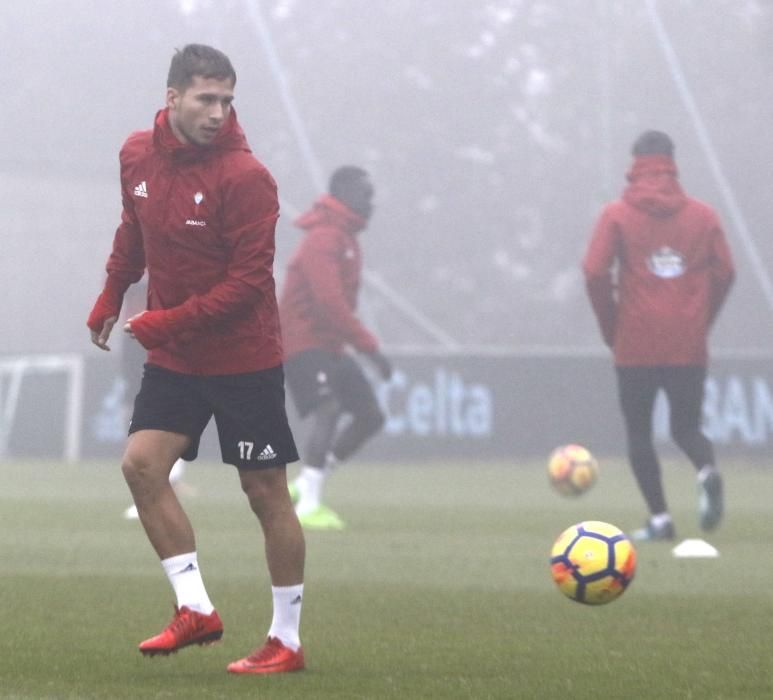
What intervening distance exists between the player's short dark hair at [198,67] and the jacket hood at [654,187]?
613 centimetres

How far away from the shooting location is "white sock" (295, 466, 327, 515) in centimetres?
1290

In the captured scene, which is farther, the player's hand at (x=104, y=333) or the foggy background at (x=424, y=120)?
the foggy background at (x=424, y=120)

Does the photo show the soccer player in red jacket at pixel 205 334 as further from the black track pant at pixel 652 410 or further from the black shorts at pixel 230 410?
the black track pant at pixel 652 410

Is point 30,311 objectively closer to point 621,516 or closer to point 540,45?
point 540,45

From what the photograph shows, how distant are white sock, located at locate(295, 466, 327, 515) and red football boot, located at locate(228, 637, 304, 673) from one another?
6.77 m

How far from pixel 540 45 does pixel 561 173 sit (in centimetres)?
204

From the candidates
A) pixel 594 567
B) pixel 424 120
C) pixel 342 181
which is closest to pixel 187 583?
pixel 594 567

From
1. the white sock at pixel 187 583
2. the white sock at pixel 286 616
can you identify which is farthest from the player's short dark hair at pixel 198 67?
the white sock at pixel 286 616

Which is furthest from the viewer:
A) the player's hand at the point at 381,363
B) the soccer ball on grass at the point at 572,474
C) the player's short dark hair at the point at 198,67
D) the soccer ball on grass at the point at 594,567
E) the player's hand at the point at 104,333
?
the soccer ball on grass at the point at 572,474

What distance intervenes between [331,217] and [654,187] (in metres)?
2.26

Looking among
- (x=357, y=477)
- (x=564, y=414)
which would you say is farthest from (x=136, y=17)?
(x=357, y=477)

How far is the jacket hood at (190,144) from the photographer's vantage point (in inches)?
239

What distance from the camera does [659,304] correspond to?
11.8m

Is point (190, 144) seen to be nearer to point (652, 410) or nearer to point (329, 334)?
point (652, 410)
